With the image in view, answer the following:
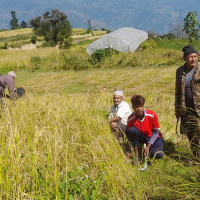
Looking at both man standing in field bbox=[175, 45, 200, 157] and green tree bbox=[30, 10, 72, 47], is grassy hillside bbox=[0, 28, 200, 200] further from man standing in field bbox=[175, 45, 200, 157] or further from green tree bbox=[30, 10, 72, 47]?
green tree bbox=[30, 10, 72, 47]

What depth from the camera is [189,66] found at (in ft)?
9.06

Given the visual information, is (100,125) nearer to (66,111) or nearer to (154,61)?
(66,111)

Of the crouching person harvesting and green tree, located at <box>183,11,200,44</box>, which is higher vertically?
green tree, located at <box>183,11,200,44</box>

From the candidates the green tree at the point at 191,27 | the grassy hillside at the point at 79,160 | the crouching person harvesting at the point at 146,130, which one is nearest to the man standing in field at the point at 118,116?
the grassy hillside at the point at 79,160

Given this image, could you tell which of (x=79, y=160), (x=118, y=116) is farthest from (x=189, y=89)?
(x=79, y=160)

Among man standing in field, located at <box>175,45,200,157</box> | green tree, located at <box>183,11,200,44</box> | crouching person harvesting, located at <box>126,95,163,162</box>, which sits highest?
green tree, located at <box>183,11,200,44</box>

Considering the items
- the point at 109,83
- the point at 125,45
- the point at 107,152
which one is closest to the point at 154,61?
the point at 125,45

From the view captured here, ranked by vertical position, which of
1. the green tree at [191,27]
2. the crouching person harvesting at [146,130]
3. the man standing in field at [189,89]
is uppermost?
the green tree at [191,27]

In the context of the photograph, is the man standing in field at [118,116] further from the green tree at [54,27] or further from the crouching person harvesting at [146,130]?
the green tree at [54,27]

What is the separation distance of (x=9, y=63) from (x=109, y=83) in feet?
28.4

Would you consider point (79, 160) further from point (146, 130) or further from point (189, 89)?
point (189, 89)

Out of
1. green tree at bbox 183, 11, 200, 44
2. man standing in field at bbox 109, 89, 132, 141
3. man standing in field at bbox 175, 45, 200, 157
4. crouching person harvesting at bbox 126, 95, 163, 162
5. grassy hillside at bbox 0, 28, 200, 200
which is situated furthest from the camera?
green tree at bbox 183, 11, 200, 44

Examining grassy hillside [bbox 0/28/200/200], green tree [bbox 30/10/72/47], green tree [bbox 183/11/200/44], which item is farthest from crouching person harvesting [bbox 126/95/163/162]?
green tree [bbox 30/10/72/47]

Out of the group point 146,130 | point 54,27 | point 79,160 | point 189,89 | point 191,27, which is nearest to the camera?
point 79,160
